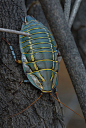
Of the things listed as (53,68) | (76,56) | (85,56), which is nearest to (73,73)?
(76,56)

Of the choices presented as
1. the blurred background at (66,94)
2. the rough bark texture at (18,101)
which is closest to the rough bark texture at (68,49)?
the rough bark texture at (18,101)

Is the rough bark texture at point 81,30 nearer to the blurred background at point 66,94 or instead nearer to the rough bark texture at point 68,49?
the blurred background at point 66,94

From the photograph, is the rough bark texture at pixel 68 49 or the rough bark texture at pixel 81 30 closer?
the rough bark texture at pixel 68 49

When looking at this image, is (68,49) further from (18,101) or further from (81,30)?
(81,30)

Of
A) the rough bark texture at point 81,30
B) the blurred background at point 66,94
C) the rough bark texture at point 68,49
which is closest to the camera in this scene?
the rough bark texture at point 68,49

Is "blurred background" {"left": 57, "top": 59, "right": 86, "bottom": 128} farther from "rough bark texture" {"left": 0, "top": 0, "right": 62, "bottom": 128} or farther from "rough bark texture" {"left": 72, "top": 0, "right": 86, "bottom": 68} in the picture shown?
"rough bark texture" {"left": 0, "top": 0, "right": 62, "bottom": 128}

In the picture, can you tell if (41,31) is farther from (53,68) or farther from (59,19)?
(59,19)

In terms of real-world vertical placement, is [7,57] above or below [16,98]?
above

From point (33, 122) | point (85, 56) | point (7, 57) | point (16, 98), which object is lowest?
point (85, 56)

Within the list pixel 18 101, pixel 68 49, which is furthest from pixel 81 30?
pixel 18 101
